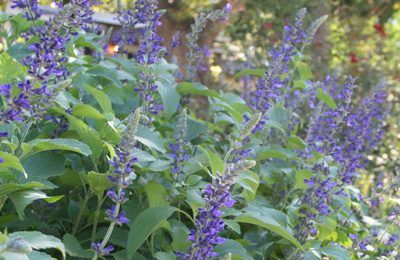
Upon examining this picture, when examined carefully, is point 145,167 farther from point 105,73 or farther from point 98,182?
point 105,73

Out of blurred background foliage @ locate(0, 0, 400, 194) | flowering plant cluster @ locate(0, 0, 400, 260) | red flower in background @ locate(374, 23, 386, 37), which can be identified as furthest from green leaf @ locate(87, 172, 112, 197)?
red flower in background @ locate(374, 23, 386, 37)

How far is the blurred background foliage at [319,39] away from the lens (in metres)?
7.42

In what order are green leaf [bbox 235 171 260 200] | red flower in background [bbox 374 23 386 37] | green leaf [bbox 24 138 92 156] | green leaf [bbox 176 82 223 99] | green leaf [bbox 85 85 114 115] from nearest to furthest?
green leaf [bbox 24 138 92 156] < green leaf [bbox 235 171 260 200] < green leaf [bbox 85 85 114 115] < green leaf [bbox 176 82 223 99] < red flower in background [bbox 374 23 386 37]

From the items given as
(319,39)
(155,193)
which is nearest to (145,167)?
Answer: (155,193)

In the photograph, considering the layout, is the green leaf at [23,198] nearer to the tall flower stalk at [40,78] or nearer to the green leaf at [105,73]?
the tall flower stalk at [40,78]

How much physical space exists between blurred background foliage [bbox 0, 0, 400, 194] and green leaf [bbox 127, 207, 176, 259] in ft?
13.7

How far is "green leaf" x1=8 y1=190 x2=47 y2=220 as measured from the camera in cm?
229

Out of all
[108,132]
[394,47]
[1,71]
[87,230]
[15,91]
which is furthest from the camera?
[394,47]

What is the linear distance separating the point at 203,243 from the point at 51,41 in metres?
0.82

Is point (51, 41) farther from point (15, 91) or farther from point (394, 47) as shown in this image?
point (394, 47)

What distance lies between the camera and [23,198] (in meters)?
2.32

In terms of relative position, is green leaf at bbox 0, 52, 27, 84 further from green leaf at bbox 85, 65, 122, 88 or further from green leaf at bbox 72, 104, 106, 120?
green leaf at bbox 85, 65, 122, 88

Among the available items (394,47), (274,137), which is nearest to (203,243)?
(274,137)

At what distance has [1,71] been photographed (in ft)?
7.95
